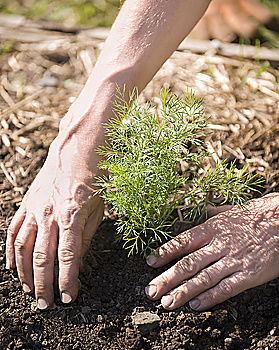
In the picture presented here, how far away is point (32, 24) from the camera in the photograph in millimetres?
3750

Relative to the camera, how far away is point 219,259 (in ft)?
7.08

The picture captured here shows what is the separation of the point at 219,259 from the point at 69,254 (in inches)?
21.6

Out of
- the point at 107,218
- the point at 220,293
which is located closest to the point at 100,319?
the point at 220,293

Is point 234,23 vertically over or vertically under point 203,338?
over

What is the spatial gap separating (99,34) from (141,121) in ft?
5.86

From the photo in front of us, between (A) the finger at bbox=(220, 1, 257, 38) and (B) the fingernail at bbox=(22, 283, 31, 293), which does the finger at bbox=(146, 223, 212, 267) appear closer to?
(B) the fingernail at bbox=(22, 283, 31, 293)

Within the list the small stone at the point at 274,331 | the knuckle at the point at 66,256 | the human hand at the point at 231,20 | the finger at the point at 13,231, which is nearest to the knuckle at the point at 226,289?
the small stone at the point at 274,331

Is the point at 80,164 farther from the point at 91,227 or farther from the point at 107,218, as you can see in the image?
the point at 107,218

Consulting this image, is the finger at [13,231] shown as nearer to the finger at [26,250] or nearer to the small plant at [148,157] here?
the finger at [26,250]

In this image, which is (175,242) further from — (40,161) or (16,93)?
(16,93)

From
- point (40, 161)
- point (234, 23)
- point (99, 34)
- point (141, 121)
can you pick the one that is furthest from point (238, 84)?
point (141, 121)

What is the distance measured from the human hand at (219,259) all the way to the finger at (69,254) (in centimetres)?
27

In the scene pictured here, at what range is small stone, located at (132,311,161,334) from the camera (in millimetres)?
2047

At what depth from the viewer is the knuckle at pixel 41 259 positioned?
2068 millimetres
